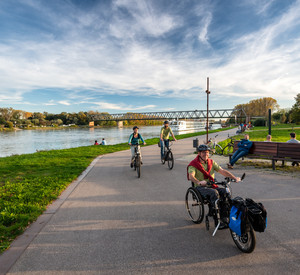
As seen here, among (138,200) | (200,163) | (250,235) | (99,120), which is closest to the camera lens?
(250,235)

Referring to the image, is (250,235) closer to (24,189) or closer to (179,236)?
(179,236)

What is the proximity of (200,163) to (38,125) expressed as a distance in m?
136

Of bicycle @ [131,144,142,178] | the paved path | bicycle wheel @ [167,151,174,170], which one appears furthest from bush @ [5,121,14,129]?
the paved path

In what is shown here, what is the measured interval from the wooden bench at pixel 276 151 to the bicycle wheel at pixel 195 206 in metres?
4.90

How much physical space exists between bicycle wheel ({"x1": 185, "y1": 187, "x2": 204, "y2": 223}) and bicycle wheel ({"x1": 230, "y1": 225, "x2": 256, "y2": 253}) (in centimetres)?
69

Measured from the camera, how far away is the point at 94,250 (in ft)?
9.44

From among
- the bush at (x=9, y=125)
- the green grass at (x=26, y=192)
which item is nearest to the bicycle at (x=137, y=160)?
the green grass at (x=26, y=192)

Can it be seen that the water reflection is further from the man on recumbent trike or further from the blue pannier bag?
the blue pannier bag

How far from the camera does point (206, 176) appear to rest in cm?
347

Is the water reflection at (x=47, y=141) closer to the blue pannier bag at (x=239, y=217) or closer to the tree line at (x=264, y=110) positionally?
the blue pannier bag at (x=239, y=217)

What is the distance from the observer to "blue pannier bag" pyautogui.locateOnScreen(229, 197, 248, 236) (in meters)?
2.51

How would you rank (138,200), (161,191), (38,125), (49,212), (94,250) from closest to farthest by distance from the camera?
(94,250), (49,212), (138,200), (161,191), (38,125)

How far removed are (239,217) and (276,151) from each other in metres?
5.75

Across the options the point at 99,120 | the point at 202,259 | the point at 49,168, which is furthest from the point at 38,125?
the point at 202,259
